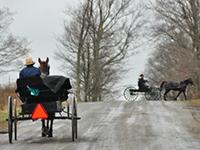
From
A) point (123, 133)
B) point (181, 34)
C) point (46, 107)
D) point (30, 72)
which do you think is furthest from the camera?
point (181, 34)

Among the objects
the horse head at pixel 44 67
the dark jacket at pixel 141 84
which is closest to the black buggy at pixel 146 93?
the dark jacket at pixel 141 84

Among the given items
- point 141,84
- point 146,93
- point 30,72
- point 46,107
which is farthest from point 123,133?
point 146,93

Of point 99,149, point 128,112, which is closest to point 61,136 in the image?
point 99,149

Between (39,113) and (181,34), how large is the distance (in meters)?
42.9

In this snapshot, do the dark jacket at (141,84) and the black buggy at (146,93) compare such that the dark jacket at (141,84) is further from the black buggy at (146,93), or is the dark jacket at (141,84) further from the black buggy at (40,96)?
the black buggy at (40,96)

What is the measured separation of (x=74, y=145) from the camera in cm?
1423

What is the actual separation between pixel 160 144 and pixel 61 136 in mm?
3447

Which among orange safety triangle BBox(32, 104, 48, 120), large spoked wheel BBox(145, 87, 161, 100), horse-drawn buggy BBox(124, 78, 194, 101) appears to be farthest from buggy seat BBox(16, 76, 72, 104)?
large spoked wheel BBox(145, 87, 161, 100)

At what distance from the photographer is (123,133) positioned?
1702 cm

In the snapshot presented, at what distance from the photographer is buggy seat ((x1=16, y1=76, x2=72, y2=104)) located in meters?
15.3

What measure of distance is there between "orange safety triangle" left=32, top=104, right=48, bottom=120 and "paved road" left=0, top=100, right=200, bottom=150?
63cm

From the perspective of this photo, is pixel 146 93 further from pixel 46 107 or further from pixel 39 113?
pixel 39 113

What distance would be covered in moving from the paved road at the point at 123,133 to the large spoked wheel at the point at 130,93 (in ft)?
55.1

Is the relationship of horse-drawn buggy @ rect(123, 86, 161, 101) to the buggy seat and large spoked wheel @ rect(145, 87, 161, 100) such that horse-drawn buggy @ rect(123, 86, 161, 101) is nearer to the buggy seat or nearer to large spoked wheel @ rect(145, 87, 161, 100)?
large spoked wheel @ rect(145, 87, 161, 100)
